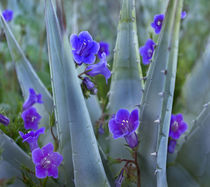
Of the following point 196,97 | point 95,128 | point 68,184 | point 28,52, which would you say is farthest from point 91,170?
point 28,52

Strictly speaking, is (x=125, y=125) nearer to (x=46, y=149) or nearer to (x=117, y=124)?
(x=117, y=124)

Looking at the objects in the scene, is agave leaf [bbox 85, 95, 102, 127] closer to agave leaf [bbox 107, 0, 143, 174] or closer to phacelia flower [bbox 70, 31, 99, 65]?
agave leaf [bbox 107, 0, 143, 174]

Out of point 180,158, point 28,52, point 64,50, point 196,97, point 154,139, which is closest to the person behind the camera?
point 64,50

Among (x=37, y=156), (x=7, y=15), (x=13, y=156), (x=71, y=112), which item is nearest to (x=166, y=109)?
(x=71, y=112)

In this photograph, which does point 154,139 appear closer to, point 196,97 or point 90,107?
point 90,107

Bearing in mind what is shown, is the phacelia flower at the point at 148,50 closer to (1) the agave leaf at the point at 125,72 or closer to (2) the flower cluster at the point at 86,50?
(1) the agave leaf at the point at 125,72

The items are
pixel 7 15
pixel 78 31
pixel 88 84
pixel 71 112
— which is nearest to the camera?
pixel 71 112
